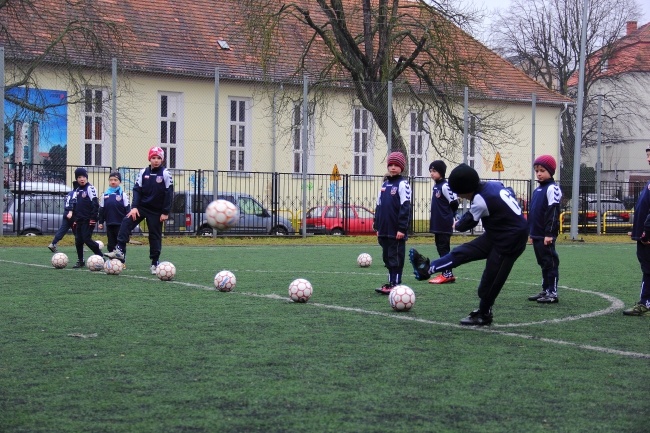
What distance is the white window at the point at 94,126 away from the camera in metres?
27.1

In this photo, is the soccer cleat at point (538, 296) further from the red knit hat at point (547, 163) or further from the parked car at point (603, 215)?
the parked car at point (603, 215)

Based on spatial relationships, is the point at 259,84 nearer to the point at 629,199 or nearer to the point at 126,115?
the point at 126,115

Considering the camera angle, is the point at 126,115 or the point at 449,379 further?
the point at 126,115

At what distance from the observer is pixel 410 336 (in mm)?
7836

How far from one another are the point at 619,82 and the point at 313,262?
47285 mm

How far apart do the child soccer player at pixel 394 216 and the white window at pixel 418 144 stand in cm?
1977

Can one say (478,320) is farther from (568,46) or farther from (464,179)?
(568,46)

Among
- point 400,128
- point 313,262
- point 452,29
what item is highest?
point 452,29

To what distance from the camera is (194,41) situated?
119 ft

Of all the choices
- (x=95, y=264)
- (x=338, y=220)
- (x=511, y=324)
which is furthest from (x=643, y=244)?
(x=338, y=220)

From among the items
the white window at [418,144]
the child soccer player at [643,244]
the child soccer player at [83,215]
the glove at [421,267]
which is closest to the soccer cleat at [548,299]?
the child soccer player at [643,244]

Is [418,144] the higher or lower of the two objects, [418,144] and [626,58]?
the lower

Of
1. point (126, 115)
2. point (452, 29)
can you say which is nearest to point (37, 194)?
point (126, 115)

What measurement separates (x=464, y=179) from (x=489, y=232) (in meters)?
0.67
